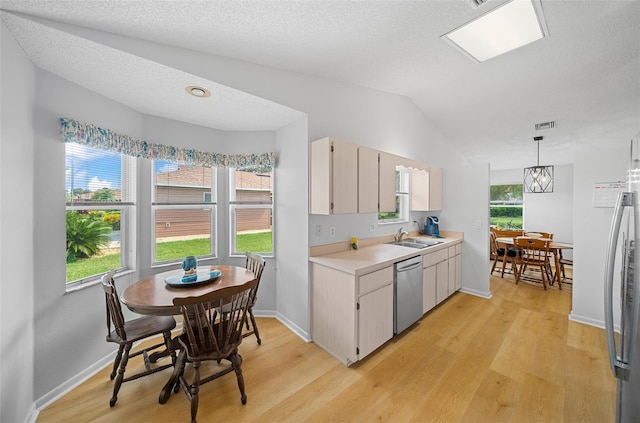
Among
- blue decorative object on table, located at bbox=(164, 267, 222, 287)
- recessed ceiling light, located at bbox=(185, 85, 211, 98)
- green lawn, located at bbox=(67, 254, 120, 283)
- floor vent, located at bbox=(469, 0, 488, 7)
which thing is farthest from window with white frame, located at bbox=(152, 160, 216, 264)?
floor vent, located at bbox=(469, 0, 488, 7)

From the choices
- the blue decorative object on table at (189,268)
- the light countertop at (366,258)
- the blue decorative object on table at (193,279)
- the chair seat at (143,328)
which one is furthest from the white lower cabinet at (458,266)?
the chair seat at (143,328)

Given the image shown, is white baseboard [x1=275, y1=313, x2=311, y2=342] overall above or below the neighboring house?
below

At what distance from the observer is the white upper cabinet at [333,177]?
2.42m

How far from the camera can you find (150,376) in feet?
6.87

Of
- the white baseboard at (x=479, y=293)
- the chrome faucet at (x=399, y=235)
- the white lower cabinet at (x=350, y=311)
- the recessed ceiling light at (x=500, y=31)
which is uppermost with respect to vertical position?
the recessed ceiling light at (x=500, y=31)

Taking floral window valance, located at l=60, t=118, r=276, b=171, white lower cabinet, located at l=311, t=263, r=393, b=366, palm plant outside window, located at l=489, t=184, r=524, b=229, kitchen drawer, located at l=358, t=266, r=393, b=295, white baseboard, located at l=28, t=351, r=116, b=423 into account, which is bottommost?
white baseboard, located at l=28, t=351, r=116, b=423

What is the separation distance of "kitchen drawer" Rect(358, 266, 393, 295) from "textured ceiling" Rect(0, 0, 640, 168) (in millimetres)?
1810

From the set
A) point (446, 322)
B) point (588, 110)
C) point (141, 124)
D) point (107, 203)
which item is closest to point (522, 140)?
point (588, 110)

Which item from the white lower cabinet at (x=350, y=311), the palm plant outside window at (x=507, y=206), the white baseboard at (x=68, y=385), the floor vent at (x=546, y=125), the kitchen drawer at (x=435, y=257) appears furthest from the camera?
the palm plant outside window at (x=507, y=206)

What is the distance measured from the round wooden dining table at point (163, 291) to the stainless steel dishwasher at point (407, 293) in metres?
1.48

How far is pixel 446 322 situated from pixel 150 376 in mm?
3111

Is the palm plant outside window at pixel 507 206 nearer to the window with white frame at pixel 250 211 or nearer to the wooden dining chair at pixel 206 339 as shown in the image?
the window with white frame at pixel 250 211

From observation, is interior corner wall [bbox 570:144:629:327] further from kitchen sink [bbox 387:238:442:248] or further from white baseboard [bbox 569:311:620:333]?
kitchen sink [bbox 387:238:442:248]

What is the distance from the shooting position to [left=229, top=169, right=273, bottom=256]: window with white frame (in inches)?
129
